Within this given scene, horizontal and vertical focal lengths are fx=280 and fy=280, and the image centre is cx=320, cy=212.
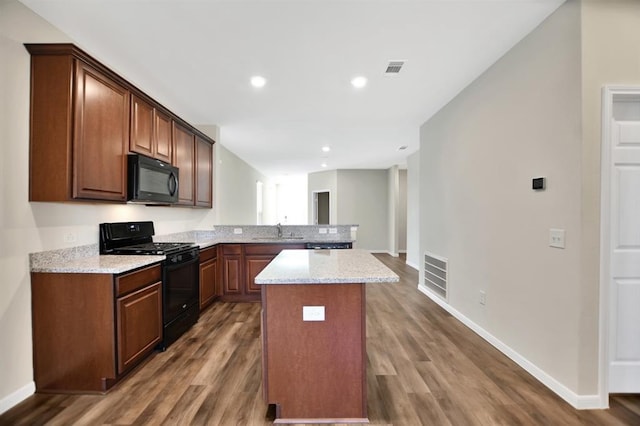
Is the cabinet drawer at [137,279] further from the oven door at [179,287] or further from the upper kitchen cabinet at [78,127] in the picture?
the upper kitchen cabinet at [78,127]

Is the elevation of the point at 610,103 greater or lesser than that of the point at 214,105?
lesser

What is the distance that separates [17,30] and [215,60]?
50.5 inches

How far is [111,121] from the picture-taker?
230 cm

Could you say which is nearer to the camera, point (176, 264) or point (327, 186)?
point (176, 264)

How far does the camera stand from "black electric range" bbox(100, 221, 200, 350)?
2.62 m

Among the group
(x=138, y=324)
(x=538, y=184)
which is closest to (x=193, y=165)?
(x=138, y=324)

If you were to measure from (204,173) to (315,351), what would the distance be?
3.28 metres

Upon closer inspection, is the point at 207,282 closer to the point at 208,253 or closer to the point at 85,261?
the point at 208,253

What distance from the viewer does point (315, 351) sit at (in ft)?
5.64

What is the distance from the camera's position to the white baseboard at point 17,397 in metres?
1.80

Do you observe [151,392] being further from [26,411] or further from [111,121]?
[111,121]

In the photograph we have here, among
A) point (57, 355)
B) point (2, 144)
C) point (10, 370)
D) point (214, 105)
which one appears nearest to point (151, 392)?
point (57, 355)

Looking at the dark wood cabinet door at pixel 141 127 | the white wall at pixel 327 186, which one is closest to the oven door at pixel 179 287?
the dark wood cabinet door at pixel 141 127

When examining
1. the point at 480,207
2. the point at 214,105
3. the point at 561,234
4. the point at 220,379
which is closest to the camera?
the point at 561,234
